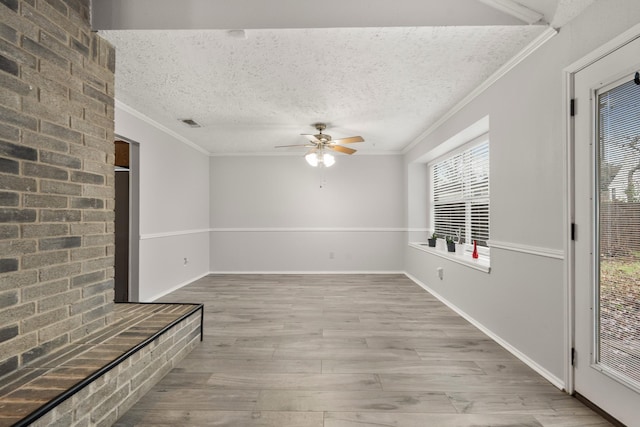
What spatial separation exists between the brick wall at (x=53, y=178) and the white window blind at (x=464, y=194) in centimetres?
384

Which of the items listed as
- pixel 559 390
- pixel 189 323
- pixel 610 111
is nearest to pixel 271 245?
pixel 189 323

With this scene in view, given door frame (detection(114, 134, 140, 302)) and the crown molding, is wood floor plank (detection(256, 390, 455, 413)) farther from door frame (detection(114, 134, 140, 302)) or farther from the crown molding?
door frame (detection(114, 134, 140, 302))

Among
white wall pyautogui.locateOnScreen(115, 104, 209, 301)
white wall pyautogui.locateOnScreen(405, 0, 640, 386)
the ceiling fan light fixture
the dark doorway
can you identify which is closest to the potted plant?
white wall pyautogui.locateOnScreen(405, 0, 640, 386)

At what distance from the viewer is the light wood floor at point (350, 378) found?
1794mm

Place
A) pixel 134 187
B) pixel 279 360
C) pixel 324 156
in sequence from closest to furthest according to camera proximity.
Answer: pixel 279 360 → pixel 134 187 → pixel 324 156

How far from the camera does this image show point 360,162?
6.20 m

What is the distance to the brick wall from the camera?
61.7 inches

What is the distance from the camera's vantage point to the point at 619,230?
171 centimetres

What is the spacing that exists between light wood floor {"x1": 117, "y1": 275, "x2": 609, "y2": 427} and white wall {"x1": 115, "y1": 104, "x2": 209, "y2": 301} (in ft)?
3.96

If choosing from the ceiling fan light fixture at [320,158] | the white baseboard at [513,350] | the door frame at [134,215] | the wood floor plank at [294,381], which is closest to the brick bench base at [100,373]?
the wood floor plank at [294,381]

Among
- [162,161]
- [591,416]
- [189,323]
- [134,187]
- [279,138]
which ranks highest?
[279,138]

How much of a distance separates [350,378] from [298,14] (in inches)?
99.6

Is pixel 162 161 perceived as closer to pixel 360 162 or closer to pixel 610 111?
pixel 360 162

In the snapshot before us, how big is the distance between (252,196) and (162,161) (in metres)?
2.03
